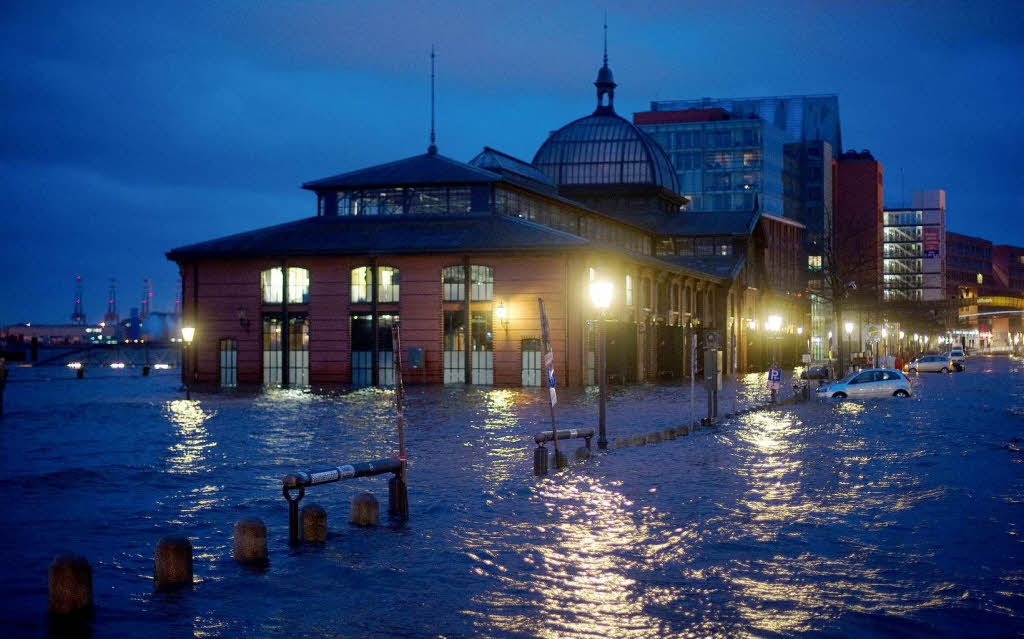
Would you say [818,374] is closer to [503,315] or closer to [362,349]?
[503,315]

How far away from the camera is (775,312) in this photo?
89.8m

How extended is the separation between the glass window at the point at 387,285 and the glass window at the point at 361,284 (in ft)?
2.02

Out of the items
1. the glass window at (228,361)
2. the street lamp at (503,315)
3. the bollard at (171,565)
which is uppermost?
the street lamp at (503,315)

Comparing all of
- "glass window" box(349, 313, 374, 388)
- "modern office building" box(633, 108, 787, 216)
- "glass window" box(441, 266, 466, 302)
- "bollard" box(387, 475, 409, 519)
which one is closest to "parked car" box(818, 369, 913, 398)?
"glass window" box(441, 266, 466, 302)

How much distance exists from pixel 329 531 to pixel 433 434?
43.5ft

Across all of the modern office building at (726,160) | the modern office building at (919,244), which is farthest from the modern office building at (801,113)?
the modern office building at (919,244)

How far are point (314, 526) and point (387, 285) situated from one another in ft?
139

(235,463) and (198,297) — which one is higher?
(198,297)

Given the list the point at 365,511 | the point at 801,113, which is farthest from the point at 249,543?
the point at 801,113

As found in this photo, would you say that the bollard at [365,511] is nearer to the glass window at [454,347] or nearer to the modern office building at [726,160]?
the glass window at [454,347]

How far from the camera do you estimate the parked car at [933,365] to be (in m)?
81.2

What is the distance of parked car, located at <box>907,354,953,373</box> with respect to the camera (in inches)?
3199

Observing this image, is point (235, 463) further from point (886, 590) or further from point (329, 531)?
point (886, 590)

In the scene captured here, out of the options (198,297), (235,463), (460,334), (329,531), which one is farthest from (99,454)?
(198,297)
